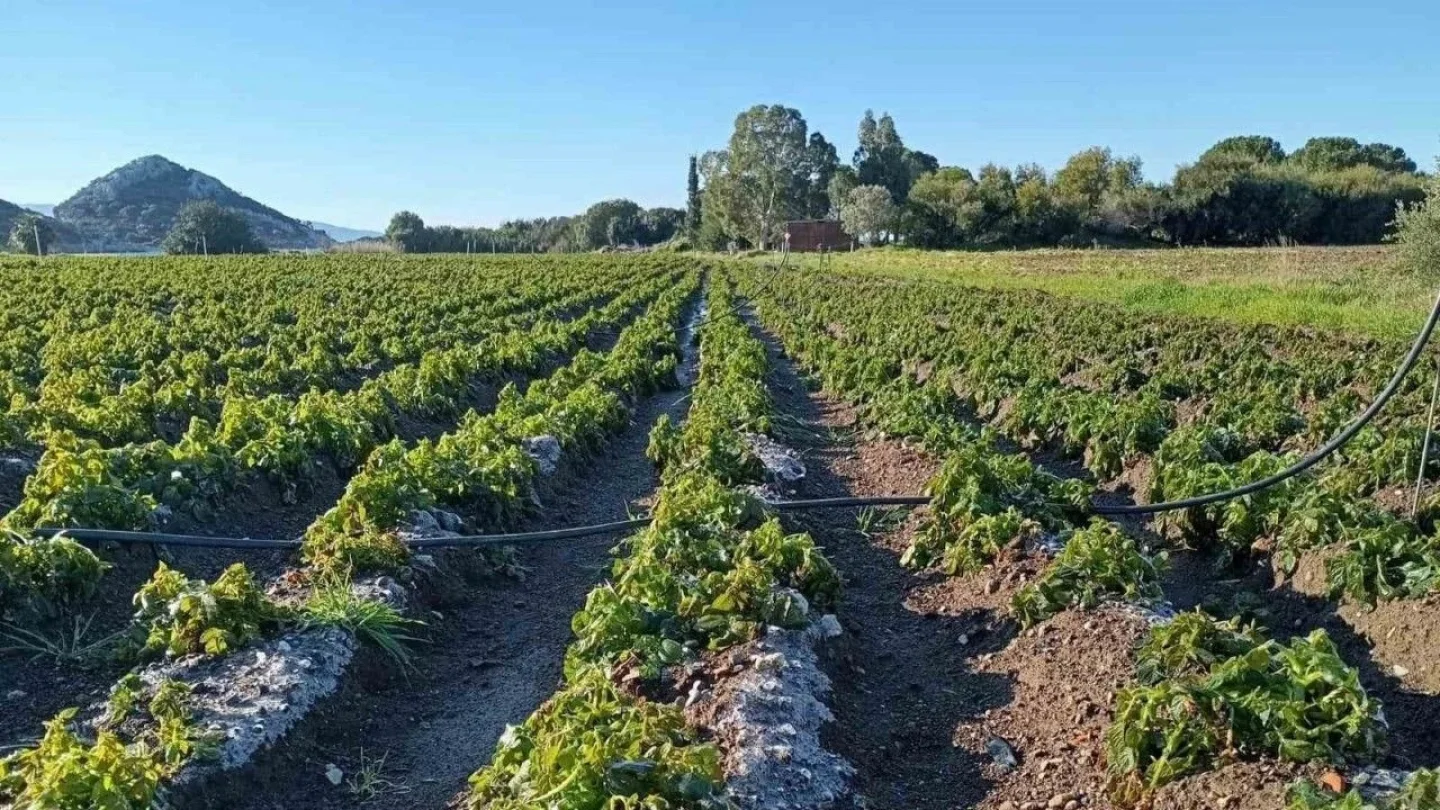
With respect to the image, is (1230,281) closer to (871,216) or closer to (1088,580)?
(1088,580)

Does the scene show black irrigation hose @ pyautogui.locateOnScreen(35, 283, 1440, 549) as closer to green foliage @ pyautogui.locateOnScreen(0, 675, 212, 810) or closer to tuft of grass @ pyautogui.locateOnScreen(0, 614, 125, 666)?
tuft of grass @ pyautogui.locateOnScreen(0, 614, 125, 666)

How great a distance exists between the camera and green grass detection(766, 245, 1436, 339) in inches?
936

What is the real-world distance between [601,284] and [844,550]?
35.6 meters

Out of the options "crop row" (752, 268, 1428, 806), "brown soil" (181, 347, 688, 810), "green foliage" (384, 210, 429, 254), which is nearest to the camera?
"crop row" (752, 268, 1428, 806)

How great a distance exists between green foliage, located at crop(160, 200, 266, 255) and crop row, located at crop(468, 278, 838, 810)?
346ft

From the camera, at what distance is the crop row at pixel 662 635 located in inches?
166

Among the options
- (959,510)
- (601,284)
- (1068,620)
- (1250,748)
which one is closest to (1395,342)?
(959,510)

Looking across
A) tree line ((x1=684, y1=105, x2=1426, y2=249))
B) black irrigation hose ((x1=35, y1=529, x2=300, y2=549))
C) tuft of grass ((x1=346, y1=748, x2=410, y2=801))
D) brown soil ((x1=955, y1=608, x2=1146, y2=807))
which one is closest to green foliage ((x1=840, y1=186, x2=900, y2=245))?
tree line ((x1=684, y1=105, x2=1426, y2=249))

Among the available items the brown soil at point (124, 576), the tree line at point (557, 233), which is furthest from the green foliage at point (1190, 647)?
the tree line at point (557, 233)

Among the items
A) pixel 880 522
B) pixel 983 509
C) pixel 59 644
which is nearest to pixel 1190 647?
pixel 983 509

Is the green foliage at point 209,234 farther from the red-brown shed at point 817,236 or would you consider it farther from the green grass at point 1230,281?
the green grass at point 1230,281

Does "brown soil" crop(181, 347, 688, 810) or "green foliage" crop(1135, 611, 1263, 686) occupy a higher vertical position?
"green foliage" crop(1135, 611, 1263, 686)

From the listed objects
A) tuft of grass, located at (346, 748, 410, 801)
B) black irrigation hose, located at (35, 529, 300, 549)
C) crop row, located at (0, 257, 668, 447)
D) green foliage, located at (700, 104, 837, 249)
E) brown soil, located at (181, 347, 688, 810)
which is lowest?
tuft of grass, located at (346, 748, 410, 801)

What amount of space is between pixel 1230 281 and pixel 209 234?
3944 inches
